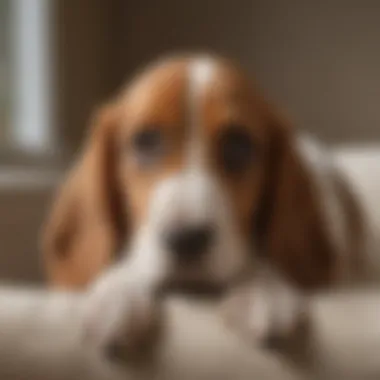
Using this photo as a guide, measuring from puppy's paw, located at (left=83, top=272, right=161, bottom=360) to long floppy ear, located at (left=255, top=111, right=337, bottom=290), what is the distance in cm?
26

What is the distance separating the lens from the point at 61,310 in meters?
0.59

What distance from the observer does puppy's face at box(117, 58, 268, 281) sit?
0.78 meters

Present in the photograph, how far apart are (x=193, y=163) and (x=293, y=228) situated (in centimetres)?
13

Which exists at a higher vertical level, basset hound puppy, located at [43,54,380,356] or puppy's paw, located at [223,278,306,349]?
basset hound puppy, located at [43,54,380,356]

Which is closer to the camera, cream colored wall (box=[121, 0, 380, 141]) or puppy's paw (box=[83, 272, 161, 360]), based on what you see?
puppy's paw (box=[83, 272, 161, 360])

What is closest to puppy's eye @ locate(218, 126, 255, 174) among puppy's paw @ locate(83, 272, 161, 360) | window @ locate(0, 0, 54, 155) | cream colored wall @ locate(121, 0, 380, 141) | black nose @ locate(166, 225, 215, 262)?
black nose @ locate(166, 225, 215, 262)

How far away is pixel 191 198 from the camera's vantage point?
79 centimetres

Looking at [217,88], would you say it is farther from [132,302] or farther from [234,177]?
[132,302]

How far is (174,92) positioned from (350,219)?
452mm

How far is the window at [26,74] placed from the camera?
2100 mm

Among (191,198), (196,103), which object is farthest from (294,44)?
(191,198)

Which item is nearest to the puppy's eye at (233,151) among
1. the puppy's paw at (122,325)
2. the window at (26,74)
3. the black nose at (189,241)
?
the black nose at (189,241)

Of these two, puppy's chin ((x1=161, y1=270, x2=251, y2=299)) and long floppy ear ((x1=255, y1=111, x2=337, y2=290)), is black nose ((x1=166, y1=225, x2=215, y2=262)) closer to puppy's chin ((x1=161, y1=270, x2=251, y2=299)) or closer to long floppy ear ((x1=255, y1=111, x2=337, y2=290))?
puppy's chin ((x1=161, y1=270, x2=251, y2=299))

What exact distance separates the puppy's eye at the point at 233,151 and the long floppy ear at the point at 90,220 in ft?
0.46
